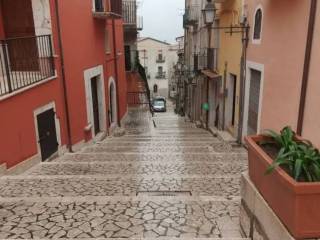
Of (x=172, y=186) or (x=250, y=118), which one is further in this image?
(x=250, y=118)

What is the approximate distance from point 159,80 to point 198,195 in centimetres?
5230

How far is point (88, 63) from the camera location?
1229 cm

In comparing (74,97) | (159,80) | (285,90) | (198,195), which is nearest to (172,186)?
(198,195)

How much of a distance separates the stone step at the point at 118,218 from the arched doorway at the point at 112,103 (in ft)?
37.3

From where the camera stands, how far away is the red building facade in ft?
23.3

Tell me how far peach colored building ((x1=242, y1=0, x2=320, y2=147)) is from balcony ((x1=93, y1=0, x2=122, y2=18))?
5.66 metres

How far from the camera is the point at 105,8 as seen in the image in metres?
14.9

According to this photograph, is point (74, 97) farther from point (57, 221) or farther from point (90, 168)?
point (57, 221)

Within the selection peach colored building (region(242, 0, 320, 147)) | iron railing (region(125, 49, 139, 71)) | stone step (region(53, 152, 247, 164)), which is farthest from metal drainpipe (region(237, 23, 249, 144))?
iron railing (region(125, 49, 139, 71))

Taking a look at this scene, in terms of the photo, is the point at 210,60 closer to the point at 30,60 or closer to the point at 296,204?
the point at 30,60

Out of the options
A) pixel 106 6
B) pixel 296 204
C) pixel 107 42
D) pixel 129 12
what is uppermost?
pixel 129 12

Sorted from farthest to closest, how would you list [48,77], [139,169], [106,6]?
[106,6]
[48,77]
[139,169]

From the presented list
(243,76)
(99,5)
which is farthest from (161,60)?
(243,76)

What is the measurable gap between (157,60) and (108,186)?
167 feet
